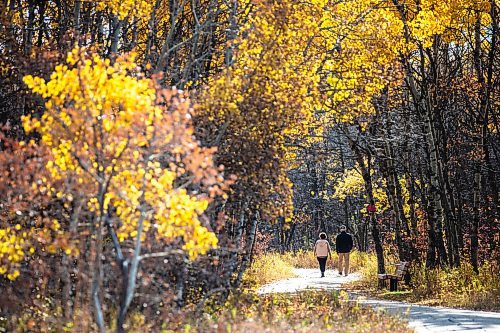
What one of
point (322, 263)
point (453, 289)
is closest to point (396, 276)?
point (453, 289)

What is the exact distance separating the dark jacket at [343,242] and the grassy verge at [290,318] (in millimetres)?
16690

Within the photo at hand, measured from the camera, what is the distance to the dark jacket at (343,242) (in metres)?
29.8

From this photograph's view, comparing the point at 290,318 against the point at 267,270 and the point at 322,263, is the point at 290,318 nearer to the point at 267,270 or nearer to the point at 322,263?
the point at 267,270

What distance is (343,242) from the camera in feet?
→ 98.5

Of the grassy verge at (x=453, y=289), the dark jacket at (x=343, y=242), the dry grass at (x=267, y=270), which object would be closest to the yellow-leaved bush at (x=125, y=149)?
the grassy verge at (x=453, y=289)

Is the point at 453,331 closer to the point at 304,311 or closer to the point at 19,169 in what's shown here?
the point at 304,311

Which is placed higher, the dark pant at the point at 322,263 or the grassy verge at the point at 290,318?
the dark pant at the point at 322,263

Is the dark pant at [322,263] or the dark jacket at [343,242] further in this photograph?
the dark pant at [322,263]

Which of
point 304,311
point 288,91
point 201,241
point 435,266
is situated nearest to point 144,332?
point 201,241

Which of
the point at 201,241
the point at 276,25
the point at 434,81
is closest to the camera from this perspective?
the point at 201,241

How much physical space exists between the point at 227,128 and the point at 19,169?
3613 millimetres

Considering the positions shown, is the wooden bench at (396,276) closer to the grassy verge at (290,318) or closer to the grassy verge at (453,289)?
the grassy verge at (453,289)

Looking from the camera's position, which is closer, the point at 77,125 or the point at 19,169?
the point at 77,125

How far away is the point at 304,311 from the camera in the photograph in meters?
11.4
